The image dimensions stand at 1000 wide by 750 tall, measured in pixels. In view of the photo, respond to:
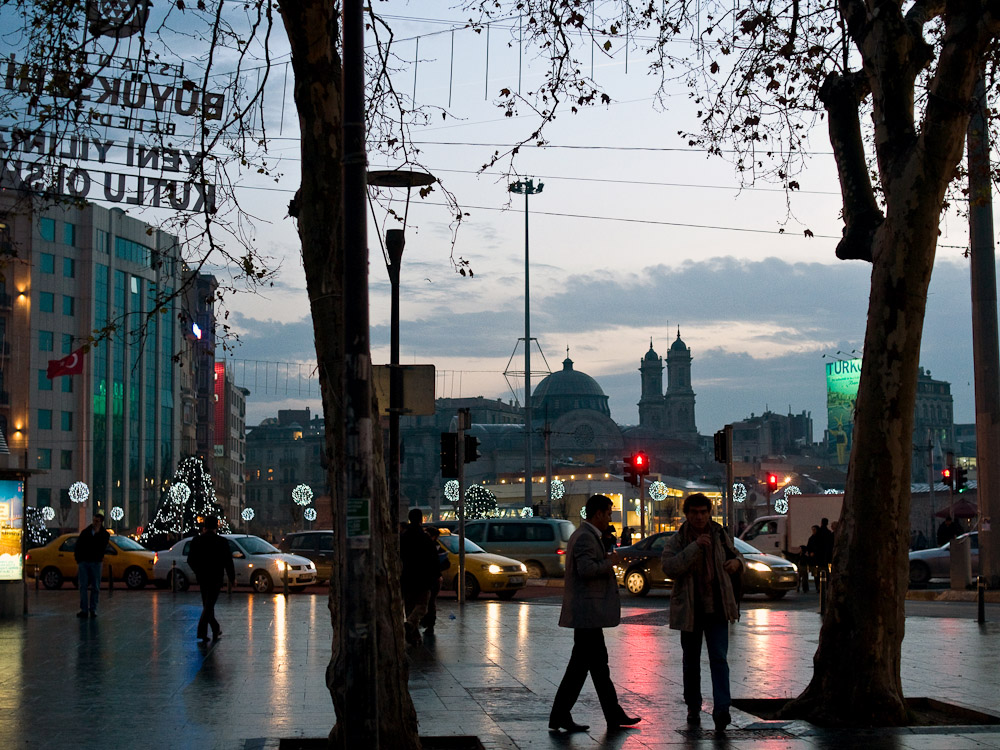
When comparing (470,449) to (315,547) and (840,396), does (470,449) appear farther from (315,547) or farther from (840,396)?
(840,396)

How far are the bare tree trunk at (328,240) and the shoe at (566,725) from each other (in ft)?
5.18

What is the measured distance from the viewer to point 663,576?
28.8 metres

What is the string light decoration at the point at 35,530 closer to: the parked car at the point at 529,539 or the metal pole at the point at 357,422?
the parked car at the point at 529,539

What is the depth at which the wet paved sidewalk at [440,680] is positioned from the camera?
30.2 ft

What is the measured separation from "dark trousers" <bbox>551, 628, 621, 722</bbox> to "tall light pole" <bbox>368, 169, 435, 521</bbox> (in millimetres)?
2995

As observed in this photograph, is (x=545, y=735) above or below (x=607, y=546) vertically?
below

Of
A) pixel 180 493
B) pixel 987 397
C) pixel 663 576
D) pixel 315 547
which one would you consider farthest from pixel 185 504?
pixel 987 397

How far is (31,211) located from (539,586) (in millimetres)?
23669

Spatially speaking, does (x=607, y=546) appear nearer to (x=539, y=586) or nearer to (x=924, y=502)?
(x=539, y=586)

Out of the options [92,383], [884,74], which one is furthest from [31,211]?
[92,383]

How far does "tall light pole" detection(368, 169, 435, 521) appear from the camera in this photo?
1351cm

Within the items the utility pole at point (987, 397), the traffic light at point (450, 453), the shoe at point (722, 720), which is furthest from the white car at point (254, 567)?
the shoe at point (722, 720)

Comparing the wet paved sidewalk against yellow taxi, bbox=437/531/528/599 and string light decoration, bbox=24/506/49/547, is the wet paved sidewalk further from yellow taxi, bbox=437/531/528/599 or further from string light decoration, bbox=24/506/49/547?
string light decoration, bbox=24/506/49/547

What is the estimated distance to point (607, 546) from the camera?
9703 millimetres
